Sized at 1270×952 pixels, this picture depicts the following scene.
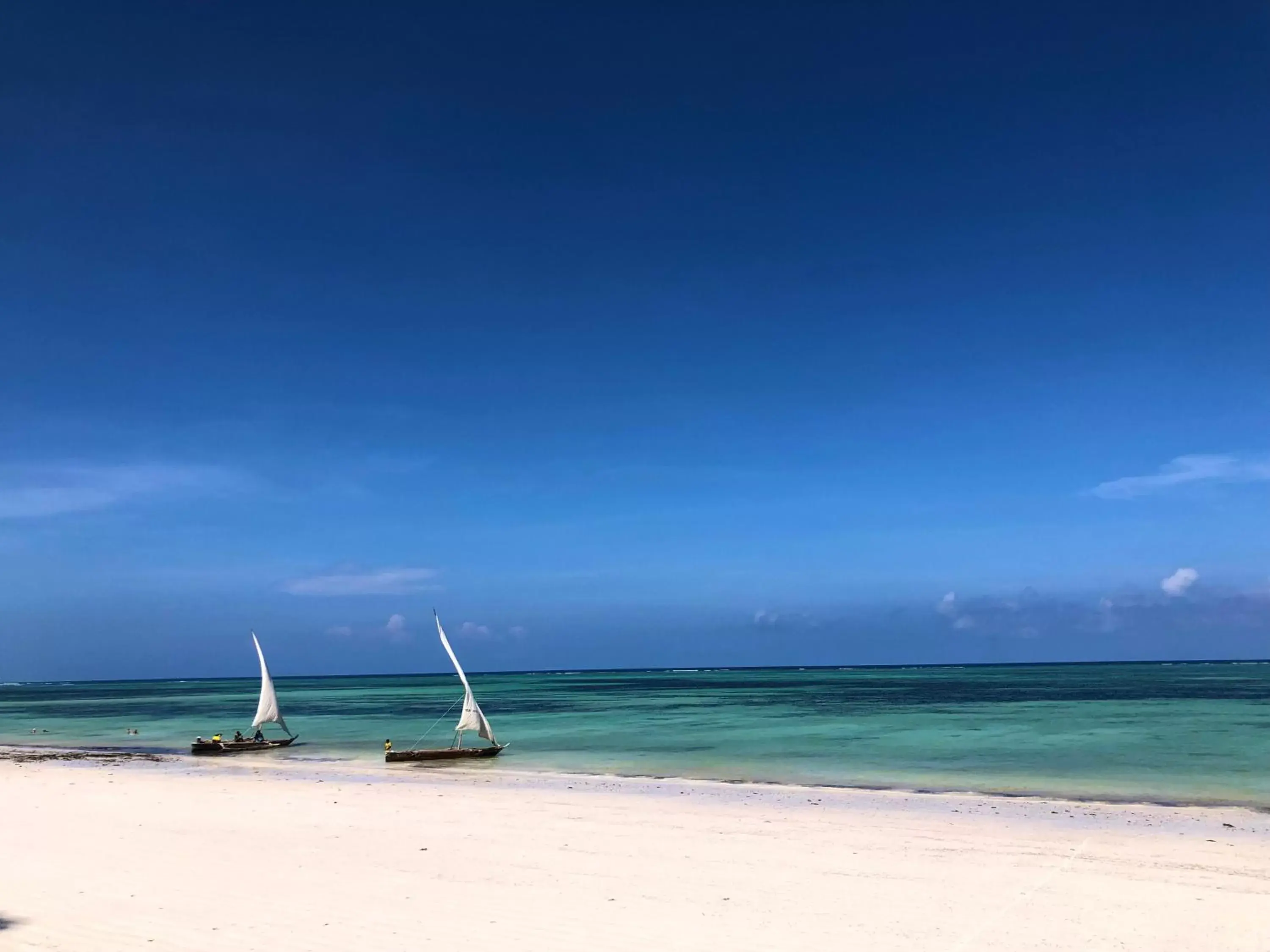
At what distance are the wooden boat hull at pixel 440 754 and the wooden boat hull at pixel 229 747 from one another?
27.1ft

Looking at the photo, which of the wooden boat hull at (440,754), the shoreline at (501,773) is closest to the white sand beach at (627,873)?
the shoreline at (501,773)

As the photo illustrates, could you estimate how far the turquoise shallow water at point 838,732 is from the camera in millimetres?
27609

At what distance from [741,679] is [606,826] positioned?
17634cm

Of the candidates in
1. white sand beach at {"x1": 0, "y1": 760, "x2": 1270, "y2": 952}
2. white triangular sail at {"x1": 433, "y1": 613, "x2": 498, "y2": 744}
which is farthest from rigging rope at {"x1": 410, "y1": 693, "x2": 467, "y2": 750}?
white sand beach at {"x1": 0, "y1": 760, "x2": 1270, "y2": 952}

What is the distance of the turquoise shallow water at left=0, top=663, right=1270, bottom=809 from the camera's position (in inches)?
1087

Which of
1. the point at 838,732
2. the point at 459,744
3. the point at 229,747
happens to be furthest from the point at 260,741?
the point at 838,732

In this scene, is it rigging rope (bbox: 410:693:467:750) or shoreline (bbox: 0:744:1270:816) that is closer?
shoreline (bbox: 0:744:1270:816)

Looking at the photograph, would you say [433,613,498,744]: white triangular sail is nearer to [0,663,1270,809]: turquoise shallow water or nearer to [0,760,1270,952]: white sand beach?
[0,663,1270,809]: turquoise shallow water

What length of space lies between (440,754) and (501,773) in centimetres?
428

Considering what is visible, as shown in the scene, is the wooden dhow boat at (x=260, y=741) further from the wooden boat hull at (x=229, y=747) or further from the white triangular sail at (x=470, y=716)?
the white triangular sail at (x=470, y=716)

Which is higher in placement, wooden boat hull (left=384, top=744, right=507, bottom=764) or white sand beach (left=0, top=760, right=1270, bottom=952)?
white sand beach (left=0, top=760, right=1270, bottom=952)

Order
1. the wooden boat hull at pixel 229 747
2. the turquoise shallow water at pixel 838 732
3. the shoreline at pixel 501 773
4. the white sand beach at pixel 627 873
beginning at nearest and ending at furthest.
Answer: the white sand beach at pixel 627 873
the shoreline at pixel 501 773
the turquoise shallow water at pixel 838 732
the wooden boat hull at pixel 229 747

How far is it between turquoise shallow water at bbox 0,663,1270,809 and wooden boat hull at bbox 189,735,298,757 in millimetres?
1945

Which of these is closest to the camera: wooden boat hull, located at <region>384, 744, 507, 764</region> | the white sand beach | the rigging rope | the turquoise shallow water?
the white sand beach
